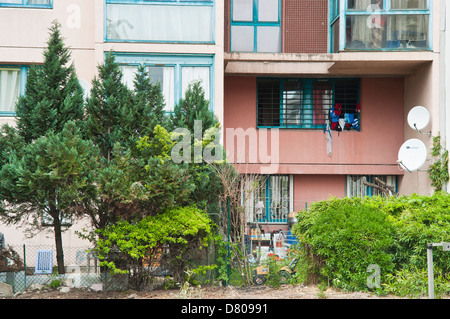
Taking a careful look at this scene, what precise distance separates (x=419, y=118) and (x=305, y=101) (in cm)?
373

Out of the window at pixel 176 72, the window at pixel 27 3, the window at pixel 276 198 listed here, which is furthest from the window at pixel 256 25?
the window at pixel 27 3

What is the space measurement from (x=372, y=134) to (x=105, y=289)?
996 cm

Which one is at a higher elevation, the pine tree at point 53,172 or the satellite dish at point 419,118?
the satellite dish at point 419,118

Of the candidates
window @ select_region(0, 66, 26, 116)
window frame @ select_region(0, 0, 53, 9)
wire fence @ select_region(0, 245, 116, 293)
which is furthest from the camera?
window @ select_region(0, 66, 26, 116)

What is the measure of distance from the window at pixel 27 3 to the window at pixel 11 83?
161 centimetres

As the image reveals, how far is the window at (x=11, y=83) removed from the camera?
13.9 m

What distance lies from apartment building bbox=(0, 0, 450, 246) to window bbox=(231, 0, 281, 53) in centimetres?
3

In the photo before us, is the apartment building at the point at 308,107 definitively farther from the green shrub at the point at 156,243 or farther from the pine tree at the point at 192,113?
the green shrub at the point at 156,243

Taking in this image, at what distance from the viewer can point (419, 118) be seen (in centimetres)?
1440

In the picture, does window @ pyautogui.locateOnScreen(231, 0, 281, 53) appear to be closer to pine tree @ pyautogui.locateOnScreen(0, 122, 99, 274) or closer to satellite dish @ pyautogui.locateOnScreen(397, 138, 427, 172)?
satellite dish @ pyautogui.locateOnScreen(397, 138, 427, 172)

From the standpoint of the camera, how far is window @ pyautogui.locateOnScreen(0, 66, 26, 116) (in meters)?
13.9

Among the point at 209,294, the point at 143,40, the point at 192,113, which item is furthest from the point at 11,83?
the point at 209,294

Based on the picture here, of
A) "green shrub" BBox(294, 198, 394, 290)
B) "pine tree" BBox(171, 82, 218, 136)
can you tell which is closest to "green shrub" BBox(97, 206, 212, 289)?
"pine tree" BBox(171, 82, 218, 136)

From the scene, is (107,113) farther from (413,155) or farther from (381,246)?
(413,155)
